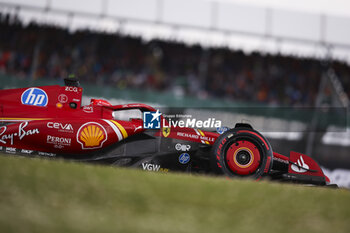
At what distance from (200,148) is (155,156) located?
68 centimetres

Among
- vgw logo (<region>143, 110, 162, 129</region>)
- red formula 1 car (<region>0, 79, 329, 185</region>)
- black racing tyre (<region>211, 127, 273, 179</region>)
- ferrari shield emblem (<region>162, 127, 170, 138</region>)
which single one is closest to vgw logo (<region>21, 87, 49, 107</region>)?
red formula 1 car (<region>0, 79, 329, 185</region>)

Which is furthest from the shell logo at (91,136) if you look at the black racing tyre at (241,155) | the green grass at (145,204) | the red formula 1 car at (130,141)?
the black racing tyre at (241,155)

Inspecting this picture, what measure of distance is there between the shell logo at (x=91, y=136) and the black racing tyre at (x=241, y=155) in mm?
1652

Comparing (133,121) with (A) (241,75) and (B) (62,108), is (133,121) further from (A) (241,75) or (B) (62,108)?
(A) (241,75)

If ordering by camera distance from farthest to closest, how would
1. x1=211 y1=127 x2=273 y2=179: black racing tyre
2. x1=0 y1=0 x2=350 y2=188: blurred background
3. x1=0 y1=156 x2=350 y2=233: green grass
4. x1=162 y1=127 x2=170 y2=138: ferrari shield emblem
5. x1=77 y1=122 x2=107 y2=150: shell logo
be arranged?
1. x1=0 y1=0 x2=350 y2=188: blurred background
2. x1=162 y1=127 x2=170 y2=138: ferrari shield emblem
3. x1=77 y1=122 x2=107 y2=150: shell logo
4. x1=211 y1=127 x2=273 y2=179: black racing tyre
5. x1=0 y1=156 x2=350 y2=233: green grass

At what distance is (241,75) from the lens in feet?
66.7

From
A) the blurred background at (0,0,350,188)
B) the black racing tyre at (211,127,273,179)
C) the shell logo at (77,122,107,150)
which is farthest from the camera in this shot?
the blurred background at (0,0,350,188)

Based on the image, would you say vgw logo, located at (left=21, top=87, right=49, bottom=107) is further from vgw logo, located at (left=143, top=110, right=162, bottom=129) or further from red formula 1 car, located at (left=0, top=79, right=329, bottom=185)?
vgw logo, located at (left=143, top=110, right=162, bottom=129)

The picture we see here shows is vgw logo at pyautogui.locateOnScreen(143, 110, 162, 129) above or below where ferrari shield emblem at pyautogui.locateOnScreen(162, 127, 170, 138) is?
above

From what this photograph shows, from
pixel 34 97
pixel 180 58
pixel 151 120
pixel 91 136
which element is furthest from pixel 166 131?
pixel 180 58

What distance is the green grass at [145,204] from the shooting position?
3141 millimetres

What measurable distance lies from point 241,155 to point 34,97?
10.7 feet

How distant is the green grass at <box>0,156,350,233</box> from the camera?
314cm

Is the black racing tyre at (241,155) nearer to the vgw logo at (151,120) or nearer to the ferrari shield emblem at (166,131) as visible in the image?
the ferrari shield emblem at (166,131)
